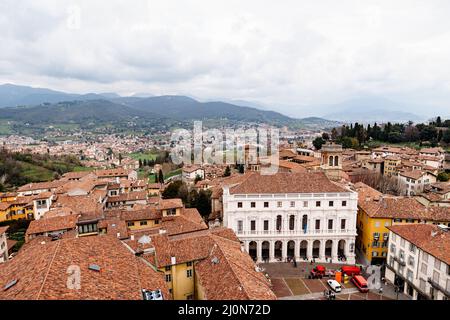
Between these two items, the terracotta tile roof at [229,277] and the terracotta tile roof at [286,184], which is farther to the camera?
the terracotta tile roof at [286,184]

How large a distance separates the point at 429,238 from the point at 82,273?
26.0 meters

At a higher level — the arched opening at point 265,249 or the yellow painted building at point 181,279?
the yellow painted building at point 181,279

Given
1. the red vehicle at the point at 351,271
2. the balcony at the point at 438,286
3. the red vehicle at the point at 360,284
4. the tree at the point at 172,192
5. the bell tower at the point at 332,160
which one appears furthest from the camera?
the tree at the point at 172,192

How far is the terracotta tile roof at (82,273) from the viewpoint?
11.3 meters

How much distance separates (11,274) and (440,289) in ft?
88.6

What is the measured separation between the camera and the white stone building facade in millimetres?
32875

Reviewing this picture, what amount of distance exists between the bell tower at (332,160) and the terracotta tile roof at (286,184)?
394 inches

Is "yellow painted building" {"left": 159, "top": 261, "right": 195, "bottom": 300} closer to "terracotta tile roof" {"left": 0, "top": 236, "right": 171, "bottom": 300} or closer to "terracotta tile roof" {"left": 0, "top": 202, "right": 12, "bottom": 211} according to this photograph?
"terracotta tile roof" {"left": 0, "top": 236, "right": 171, "bottom": 300}

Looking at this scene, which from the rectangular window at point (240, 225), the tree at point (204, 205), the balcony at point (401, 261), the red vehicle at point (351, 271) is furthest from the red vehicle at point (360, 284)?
the tree at point (204, 205)

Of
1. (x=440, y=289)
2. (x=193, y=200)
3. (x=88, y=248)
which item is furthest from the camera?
(x=193, y=200)

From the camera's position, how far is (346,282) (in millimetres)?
27578

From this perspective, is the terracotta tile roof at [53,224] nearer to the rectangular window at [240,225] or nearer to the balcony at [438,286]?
the rectangular window at [240,225]
